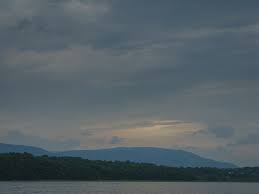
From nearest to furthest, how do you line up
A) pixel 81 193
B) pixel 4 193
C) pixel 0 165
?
pixel 4 193, pixel 81 193, pixel 0 165

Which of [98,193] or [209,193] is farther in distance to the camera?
[209,193]

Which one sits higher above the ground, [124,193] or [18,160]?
[18,160]

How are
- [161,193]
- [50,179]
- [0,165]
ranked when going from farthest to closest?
[50,179] → [0,165] → [161,193]


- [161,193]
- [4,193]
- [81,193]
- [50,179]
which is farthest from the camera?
[50,179]

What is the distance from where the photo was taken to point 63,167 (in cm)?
19325

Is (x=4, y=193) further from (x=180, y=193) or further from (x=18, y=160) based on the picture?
(x=18, y=160)

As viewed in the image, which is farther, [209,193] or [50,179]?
[50,179]

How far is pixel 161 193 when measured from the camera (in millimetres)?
133125

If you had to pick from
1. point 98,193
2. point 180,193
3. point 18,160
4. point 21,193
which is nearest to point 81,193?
point 98,193

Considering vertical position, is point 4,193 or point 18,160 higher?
point 18,160

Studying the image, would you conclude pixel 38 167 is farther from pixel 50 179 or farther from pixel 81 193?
pixel 81 193

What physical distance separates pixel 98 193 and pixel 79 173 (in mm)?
77460

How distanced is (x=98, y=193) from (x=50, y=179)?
2938 inches

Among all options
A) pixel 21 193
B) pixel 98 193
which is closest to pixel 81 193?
pixel 98 193
